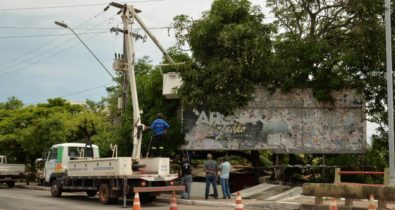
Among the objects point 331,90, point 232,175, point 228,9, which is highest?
point 228,9

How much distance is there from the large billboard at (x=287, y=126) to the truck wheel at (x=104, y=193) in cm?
552

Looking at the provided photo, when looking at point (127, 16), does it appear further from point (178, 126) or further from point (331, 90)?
point (331, 90)

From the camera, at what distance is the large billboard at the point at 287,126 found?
70.9ft

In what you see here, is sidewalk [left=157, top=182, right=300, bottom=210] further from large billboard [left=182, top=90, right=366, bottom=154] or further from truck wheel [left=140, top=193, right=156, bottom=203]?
large billboard [left=182, top=90, right=366, bottom=154]

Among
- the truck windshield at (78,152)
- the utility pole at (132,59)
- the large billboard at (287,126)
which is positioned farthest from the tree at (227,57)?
the truck windshield at (78,152)

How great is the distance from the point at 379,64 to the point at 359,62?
0.89m

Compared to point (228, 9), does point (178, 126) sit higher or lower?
lower

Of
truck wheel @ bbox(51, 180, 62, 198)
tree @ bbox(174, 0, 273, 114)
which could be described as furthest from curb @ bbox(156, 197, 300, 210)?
truck wheel @ bbox(51, 180, 62, 198)

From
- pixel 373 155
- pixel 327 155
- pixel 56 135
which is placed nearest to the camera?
pixel 373 155

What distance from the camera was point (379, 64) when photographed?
21250mm

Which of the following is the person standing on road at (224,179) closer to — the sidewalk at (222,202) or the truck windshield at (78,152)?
the sidewalk at (222,202)

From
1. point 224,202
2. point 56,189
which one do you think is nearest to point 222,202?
point 224,202

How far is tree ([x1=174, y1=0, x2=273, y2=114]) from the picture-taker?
877 inches

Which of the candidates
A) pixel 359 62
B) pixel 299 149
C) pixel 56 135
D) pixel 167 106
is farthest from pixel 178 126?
pixel 56 135
